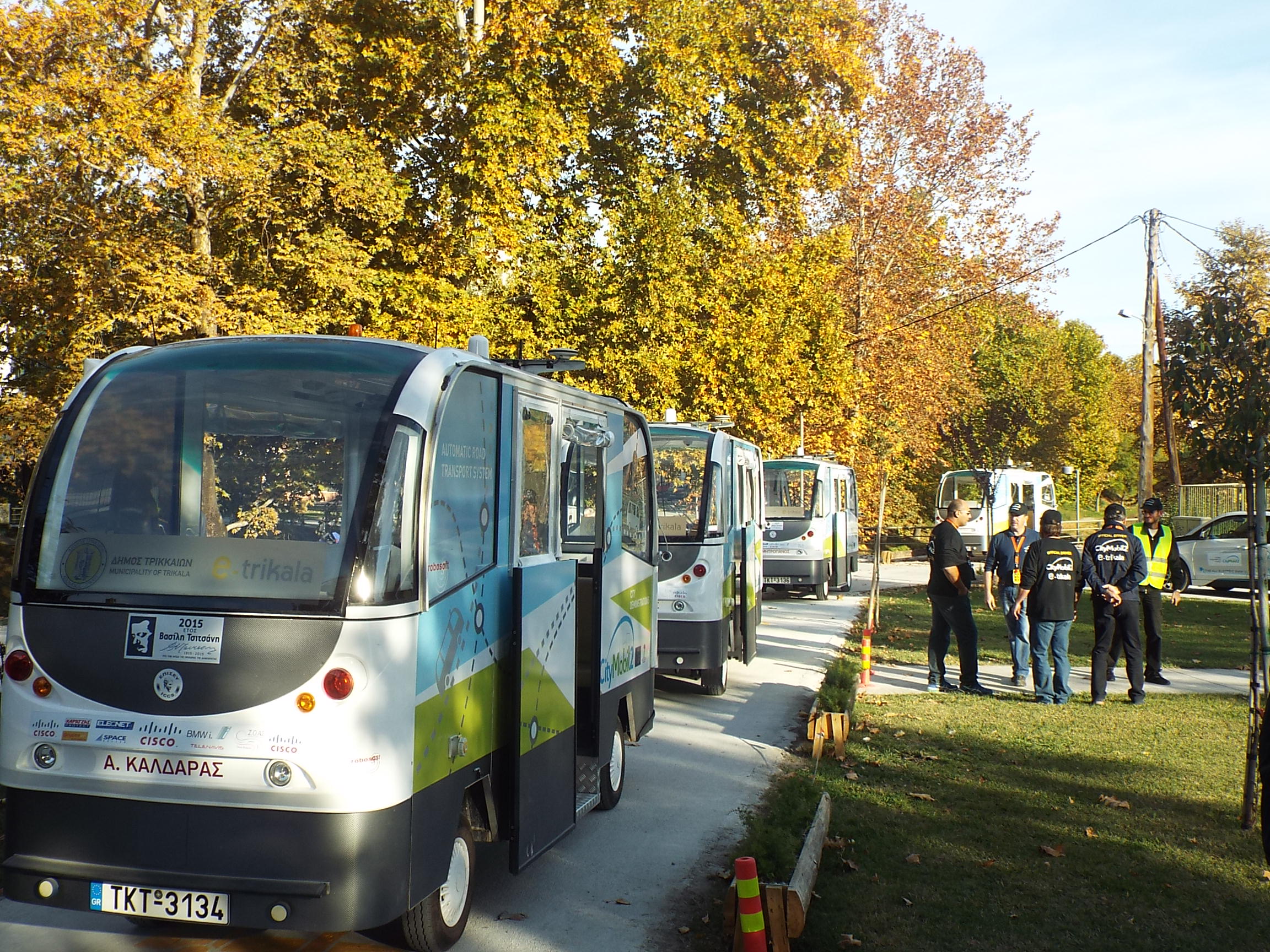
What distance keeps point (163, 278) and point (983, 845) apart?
12931mm

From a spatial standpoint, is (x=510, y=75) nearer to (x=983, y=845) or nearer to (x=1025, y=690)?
(x=1025, y=690)

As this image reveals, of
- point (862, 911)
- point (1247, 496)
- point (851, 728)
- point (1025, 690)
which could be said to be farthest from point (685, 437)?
point (862, 911)

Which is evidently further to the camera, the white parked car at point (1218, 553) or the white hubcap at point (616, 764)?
the white parked car at point (1218, 553)

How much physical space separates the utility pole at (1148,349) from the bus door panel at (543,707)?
24.3 meters

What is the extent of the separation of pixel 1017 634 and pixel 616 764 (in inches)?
262

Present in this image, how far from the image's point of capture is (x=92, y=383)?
5.42m

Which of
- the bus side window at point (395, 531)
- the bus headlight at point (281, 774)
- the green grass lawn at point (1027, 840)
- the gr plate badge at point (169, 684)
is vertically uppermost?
the bus side window at point (395, 531)

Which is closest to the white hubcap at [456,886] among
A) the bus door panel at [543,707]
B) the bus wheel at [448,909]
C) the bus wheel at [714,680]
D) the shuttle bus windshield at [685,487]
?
the bus wheel at [448,909]

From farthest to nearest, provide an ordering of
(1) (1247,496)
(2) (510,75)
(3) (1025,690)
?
(2) (510,75)
(3) (1025,690)
(1) (1247,496)

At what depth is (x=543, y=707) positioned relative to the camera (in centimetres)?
629

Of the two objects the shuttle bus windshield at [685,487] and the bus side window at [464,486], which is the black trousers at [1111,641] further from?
the bus side window at [464,486]

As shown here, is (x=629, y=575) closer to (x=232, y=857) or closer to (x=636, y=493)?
(x=636, y=493)

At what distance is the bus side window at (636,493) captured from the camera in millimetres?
8344

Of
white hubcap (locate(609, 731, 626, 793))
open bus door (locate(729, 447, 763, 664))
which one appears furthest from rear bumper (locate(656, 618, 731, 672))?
white hubcap (locate(609, 731, 626, 793))
